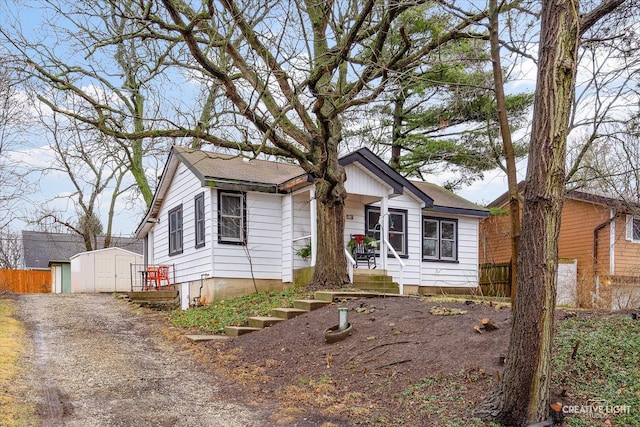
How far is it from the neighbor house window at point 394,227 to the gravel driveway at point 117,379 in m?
6.74

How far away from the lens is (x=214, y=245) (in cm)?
1305

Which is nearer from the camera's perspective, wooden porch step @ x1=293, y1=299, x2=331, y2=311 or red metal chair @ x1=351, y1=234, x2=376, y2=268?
wooden porch step @ x1=293, y1=299, x2=331, y2=311

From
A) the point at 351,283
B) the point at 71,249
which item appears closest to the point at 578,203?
the point at 351,283

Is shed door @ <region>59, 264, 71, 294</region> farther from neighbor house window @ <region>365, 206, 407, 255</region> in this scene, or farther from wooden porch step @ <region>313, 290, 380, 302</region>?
wooden porch step @ <region>313, 290, 380, 302</region>

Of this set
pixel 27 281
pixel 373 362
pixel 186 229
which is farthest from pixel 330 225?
pixel 27 281

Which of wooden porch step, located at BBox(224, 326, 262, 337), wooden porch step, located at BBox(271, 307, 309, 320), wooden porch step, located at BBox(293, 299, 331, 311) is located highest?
wooden porch step, located at BBox(293, 299, 331, 311)

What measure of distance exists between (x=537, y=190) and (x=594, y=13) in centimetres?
168

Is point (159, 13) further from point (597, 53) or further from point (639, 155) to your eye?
point (639, 155)

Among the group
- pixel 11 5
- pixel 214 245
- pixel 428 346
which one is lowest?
pixel 428 346

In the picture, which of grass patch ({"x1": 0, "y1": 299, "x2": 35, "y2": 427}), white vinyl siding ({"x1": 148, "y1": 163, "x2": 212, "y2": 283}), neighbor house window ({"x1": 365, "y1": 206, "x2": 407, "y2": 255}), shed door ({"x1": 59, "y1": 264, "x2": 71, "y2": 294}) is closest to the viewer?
grass patch ({"x1": 0, "y1": 299, "x2": 35, "y2": 427})

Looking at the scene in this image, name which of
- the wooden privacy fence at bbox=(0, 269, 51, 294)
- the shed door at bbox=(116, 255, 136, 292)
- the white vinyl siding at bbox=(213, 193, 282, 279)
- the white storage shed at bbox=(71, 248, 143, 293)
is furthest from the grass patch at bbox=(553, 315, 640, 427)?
the wooden privacy fence at bbox=(0, 269, 51, 294)

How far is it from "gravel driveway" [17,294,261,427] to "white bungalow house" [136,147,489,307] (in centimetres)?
299

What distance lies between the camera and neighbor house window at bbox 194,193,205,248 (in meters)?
13.8

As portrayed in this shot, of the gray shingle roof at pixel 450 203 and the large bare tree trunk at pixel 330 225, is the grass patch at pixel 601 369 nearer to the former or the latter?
the large bare tree trunk at pixel 330 225
